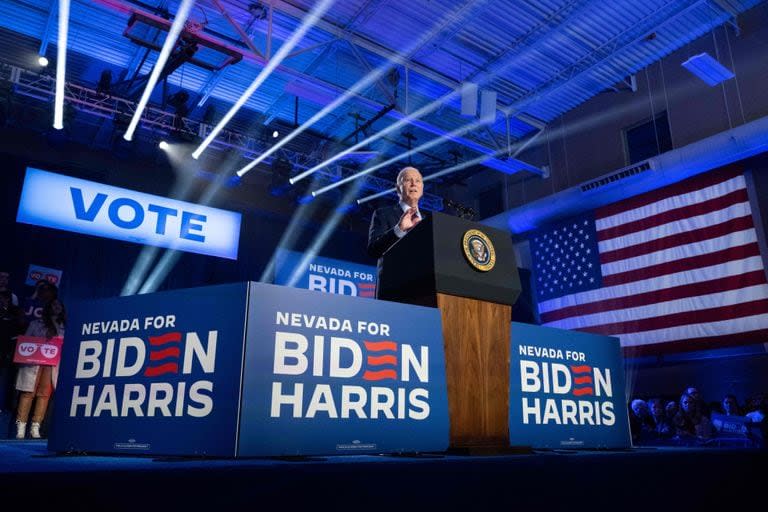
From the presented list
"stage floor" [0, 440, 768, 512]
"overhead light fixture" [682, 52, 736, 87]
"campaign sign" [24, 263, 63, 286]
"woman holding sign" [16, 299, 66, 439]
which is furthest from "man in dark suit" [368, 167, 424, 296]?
"campaign sign" [24, 263, 63, 286]

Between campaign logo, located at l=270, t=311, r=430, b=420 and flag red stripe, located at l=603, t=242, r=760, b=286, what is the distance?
7.12 m

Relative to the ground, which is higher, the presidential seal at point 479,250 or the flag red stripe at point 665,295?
the flag red stripe at point 665,295

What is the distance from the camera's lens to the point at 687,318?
24.0 feet

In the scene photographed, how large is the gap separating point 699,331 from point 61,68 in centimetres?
851

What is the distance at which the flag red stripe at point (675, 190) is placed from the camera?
7.32 metres

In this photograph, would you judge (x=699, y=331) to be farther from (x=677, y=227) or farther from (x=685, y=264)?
(x=677, y=227)

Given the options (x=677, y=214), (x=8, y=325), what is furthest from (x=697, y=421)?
(x=8, y=325)

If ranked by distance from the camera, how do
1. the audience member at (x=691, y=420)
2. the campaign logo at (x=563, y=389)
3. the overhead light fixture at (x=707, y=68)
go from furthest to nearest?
the overhead light fixture at (x=707, y=68)
the audience member at (x=691, y=420)
the campaign logo at (x=563, y=389)

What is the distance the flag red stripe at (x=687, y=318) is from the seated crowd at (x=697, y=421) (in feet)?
3.19

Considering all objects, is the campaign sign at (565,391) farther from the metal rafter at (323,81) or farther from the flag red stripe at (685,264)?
the flag red stripe at (685,264)

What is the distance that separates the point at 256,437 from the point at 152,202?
24.2ft

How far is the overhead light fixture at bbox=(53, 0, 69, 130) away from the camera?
518 cm

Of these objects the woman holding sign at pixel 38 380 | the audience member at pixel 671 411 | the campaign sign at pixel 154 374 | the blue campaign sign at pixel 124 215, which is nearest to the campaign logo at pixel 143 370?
the campaign sign at pixel 154 374

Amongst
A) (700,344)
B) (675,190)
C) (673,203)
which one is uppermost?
(675,190)
